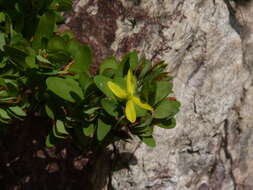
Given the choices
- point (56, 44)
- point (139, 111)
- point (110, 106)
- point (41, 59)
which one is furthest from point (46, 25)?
point (139, 111)

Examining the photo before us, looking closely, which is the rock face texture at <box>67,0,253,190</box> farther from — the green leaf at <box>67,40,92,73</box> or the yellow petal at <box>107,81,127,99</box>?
the yellow petal at <box>107,81,127,99</box>

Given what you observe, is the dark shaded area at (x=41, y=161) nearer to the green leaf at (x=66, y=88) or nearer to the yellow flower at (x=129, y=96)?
the green leaf at (x=66, y=88)

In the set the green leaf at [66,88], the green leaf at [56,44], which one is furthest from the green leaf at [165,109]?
the green leaf at [56,44]

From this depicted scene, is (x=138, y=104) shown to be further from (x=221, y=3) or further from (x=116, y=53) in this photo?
(x=221, y=3)

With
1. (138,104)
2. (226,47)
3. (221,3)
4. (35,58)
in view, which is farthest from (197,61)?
(35,58)

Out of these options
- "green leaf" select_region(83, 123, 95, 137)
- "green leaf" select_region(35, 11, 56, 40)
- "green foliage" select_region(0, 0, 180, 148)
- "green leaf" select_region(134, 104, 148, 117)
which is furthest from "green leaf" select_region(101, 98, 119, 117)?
"green leaf" select_region(35, 11, 56, 40)

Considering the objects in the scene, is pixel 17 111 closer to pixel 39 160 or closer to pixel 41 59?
pixel 41 59

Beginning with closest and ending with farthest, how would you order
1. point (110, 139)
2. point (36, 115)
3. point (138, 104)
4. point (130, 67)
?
point (138, 104) < point (130, 67) < point (110, 139) < point (36, 115)
